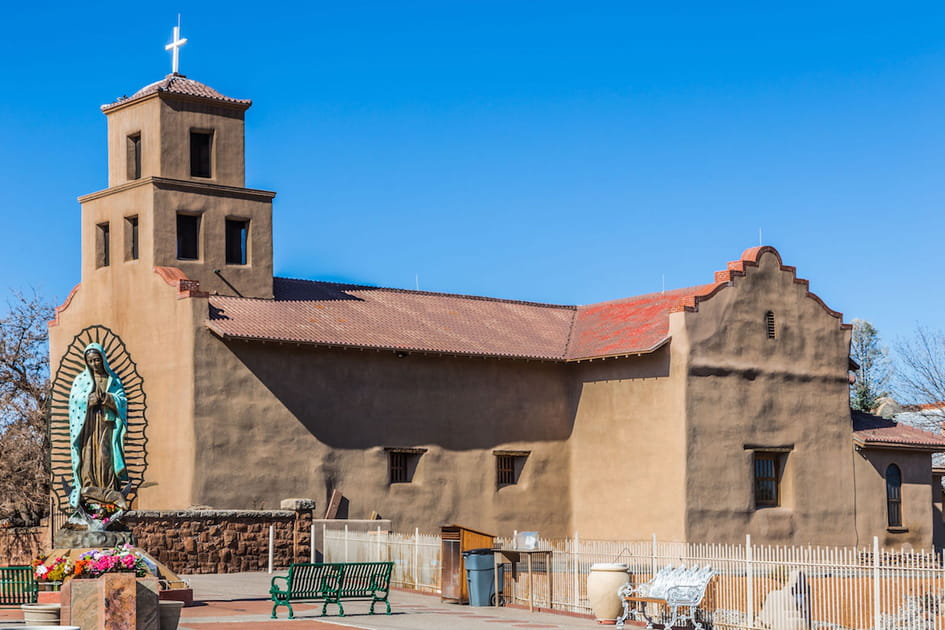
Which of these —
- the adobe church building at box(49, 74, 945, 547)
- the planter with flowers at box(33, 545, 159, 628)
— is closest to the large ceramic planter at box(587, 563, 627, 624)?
the planter with flowers at box(33, 545, 159, 628)

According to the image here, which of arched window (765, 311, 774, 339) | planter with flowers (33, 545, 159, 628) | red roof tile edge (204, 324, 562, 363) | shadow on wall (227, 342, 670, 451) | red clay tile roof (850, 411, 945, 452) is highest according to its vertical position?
arched window (765, 311, 774, 339)

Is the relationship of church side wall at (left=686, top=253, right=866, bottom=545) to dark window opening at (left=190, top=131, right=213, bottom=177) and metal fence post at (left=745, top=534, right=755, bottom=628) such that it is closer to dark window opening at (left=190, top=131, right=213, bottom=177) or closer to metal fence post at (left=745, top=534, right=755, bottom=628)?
dark window opening at (left=190, top=131, right=213, bottom=177)

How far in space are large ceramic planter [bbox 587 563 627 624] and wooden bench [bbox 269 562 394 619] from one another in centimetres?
355

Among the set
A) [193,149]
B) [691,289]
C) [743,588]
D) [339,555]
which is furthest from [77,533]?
[691,289]

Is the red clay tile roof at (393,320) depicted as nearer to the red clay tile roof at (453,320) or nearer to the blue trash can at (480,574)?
the red clay tile roof at (453,320)

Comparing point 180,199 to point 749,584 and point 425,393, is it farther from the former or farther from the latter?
point 749,584

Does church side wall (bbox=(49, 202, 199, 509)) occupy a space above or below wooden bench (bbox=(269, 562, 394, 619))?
above

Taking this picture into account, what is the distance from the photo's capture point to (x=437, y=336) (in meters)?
38.9

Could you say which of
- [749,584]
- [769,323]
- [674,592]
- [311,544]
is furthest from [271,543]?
[769,323]

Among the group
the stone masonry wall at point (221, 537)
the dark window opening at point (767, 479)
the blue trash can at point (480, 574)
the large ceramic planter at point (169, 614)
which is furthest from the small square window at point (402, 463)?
the large ceramic planter at point (169, 614)

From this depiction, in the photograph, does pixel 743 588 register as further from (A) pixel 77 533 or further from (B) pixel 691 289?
(B) pixel 691 289

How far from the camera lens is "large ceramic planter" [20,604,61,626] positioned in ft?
57.7

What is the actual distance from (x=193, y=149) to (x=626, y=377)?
1382 cm

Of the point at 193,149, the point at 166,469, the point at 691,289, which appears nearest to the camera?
the point at 166,469
